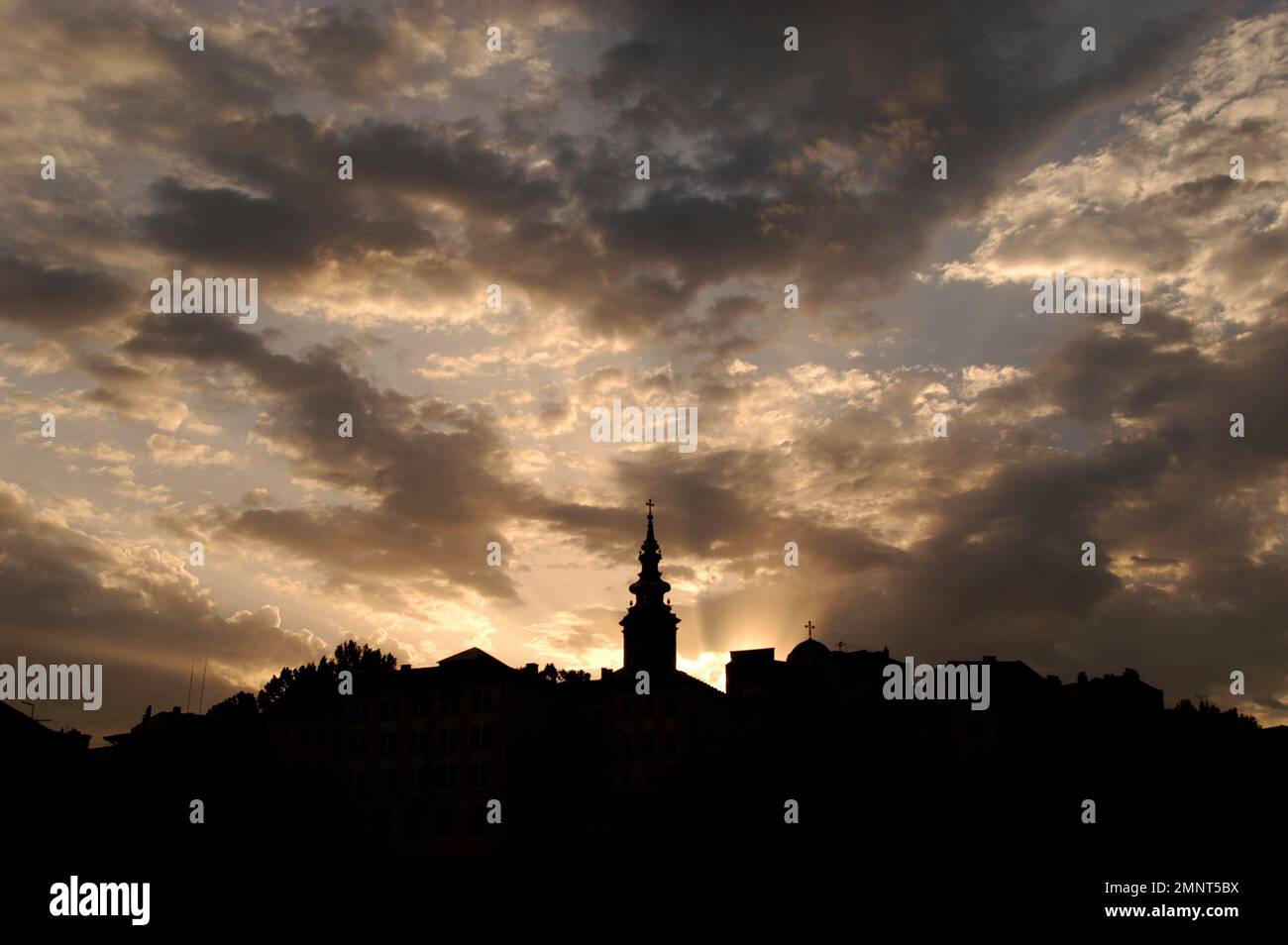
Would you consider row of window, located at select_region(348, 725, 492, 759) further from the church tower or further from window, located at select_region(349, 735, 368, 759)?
the church tower

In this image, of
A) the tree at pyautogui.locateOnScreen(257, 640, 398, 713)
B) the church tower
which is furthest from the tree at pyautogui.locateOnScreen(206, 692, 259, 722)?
the church tower

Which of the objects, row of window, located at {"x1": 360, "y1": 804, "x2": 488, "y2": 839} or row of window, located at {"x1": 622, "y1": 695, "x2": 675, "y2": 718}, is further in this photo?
row of window, located at {"x1": 622, "y1": 695, "x2": 675, "y2": 718}

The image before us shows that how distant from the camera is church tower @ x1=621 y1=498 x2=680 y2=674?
12512cm

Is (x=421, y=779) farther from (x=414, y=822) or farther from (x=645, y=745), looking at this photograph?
(x=645, y=745)

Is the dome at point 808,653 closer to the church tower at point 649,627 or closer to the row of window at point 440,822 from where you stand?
the church tower at point 649,627

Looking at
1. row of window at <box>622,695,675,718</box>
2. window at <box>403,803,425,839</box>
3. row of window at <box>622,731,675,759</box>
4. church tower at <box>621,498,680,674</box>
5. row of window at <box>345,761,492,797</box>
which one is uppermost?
church tower at <box>621,498,680,674</box>

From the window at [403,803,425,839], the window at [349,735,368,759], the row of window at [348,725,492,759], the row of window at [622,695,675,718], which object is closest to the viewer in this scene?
the window at [403,803,425,839]

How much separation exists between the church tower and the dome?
12.1 m

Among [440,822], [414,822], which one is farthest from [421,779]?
[440,822]

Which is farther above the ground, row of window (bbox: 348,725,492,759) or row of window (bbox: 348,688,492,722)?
row of window (bbox: 348,688,492,722)

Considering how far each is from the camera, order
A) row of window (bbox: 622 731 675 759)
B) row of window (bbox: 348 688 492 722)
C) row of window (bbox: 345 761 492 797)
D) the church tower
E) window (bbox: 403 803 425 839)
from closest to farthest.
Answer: row of window (bbox: 345 761 492 797) → window (bbox: 403 803 425 839) → row of window (bbox: 348 688 492 722) → row of window (bbox: 622 731 675 759) → the church tower
